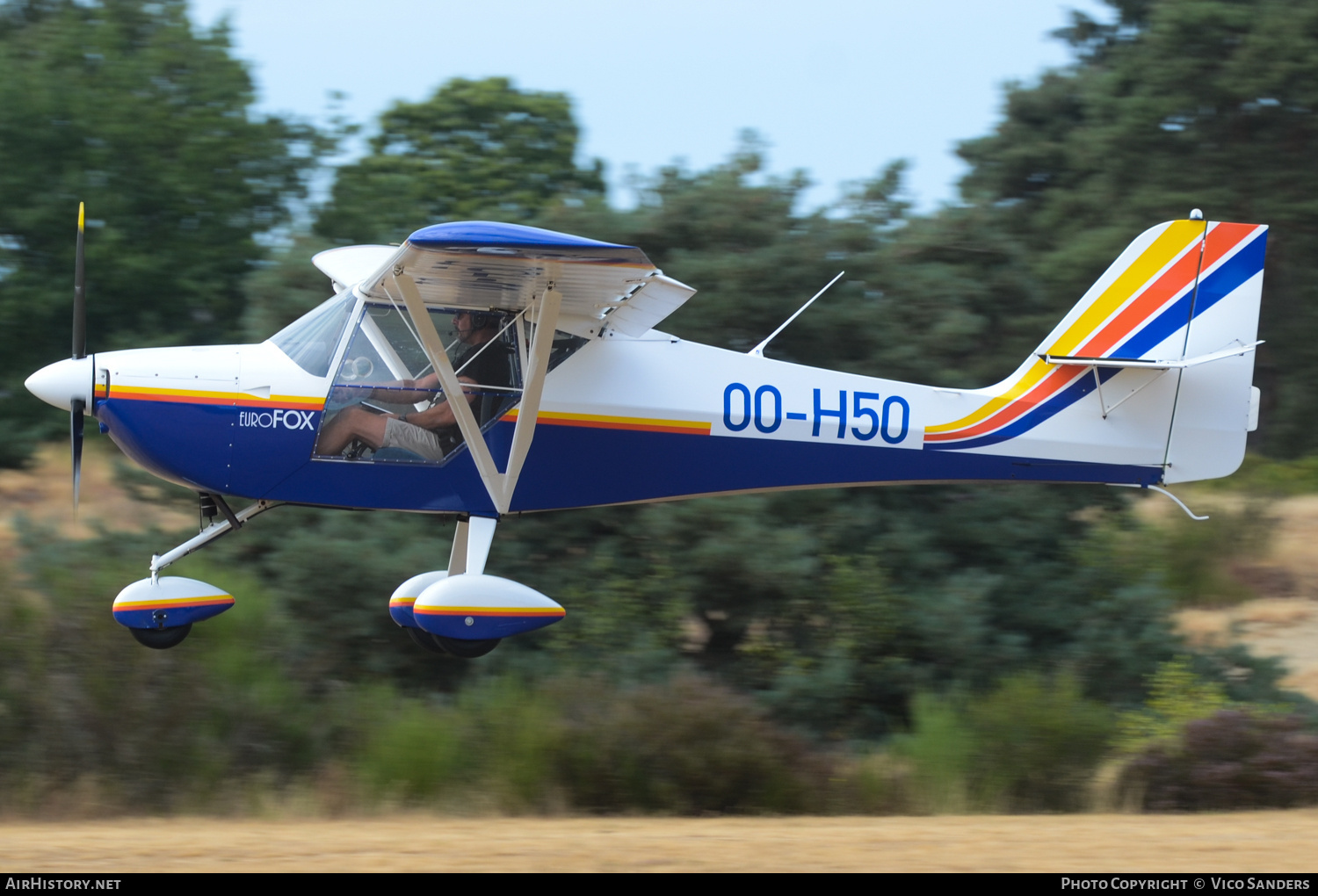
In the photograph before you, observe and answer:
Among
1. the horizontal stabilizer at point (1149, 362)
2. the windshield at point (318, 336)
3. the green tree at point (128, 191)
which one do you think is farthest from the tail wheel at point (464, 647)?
the green tree at point (128, 191)

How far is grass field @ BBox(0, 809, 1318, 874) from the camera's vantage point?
6.63 meters

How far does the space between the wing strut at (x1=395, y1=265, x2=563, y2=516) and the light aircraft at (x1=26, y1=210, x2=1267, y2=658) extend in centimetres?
1

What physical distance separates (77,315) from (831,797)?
625 cm

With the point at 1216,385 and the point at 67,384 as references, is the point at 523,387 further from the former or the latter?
the point at 1216,385

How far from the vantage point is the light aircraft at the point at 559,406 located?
786 cm

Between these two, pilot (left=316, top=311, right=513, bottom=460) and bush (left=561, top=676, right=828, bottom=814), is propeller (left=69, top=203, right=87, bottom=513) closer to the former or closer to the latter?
pilot (left=316, top=311, right=513, bottom=460)

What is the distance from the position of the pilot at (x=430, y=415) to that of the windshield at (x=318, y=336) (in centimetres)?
35

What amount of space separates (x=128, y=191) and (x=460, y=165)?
294 inches

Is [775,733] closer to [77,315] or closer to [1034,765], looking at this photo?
[1034,765]

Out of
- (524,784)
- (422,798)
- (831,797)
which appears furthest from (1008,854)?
(422,798)

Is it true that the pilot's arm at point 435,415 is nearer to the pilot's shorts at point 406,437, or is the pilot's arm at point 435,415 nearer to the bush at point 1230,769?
the pilot's shorts at point 406,437

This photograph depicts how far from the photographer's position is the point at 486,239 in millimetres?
6875

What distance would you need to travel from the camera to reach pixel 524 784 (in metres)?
9.43

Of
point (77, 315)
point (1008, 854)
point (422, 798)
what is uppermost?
point (77, 315)
